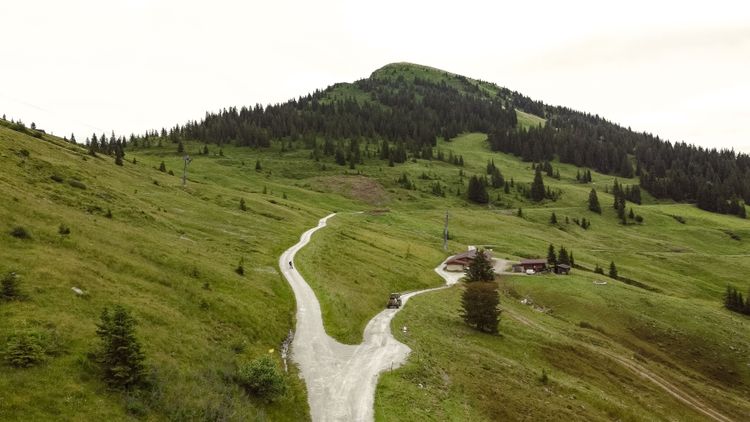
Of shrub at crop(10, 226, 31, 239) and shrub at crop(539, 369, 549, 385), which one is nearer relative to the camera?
shrub at crop(10, 226, 31, 239)

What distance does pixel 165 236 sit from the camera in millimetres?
55812

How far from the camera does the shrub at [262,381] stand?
29.4 meters

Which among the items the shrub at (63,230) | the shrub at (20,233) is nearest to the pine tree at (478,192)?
the shrub at (63,230)

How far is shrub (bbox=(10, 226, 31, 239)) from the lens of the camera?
118 ft

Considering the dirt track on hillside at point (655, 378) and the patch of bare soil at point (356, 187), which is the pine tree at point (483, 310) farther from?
the patch of bare soil at point (356, 187)

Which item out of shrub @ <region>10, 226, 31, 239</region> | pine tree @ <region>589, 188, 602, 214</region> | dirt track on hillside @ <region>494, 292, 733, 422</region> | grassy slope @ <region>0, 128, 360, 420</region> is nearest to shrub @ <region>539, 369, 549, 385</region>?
dirt track on hillside @ <region>494, 292, 733, 422</region>

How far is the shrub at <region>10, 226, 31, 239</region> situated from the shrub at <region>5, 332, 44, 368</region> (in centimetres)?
1638

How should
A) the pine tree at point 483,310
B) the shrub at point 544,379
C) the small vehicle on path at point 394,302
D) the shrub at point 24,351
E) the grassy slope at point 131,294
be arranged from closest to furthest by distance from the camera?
1. the shrub at point 24,351
2. the grassy slope at point 131,294
3. the shrub at point 544,379
4. the pine tree at point 483,310
5. the small vehicle on path at point 394,302

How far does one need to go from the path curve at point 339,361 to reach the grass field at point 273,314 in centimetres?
123

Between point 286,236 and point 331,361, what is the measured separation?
49.4 meters

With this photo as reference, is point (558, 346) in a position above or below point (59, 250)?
below

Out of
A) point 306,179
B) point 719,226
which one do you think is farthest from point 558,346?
point 719,226

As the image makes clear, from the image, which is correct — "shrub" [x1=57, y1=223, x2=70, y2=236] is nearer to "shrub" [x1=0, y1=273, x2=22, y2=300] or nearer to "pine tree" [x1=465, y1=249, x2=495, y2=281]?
"shrub" [x1=0, y1=273, x2=22, y2=300]

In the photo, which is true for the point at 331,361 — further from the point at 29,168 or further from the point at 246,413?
the point at 29,168
